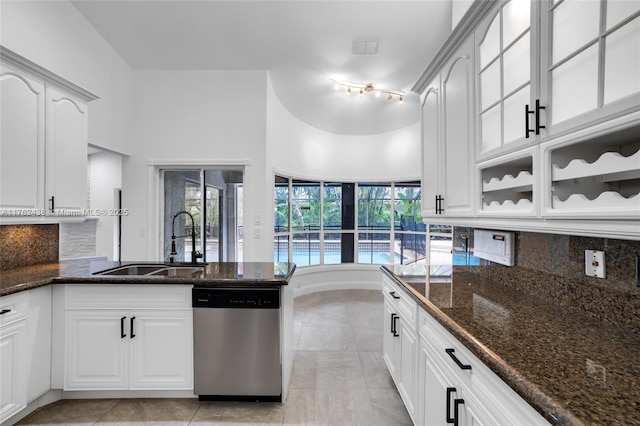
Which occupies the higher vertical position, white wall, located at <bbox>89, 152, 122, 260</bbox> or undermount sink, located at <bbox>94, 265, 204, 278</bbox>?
white wall, located at <bbox>89, 152, 122, 260</bbox>

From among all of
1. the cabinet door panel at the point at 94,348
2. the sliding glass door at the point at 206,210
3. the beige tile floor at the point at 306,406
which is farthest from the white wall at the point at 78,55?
the beige tile floor at the point at 306,406

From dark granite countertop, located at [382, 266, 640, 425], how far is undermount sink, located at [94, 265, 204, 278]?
5.54 ft

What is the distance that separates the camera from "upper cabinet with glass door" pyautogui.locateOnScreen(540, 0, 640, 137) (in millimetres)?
865

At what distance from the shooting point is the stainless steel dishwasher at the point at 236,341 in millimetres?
2086

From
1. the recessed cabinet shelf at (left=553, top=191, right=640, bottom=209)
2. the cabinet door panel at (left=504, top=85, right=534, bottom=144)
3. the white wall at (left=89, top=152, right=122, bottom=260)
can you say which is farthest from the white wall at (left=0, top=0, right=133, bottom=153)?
the recessed cabinet shelf at (left=553, top=191, right=640, bottom=209)

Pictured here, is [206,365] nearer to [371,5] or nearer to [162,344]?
[162,344]

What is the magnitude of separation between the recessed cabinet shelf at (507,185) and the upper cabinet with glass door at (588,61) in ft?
0.79

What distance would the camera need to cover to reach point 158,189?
4105 mm

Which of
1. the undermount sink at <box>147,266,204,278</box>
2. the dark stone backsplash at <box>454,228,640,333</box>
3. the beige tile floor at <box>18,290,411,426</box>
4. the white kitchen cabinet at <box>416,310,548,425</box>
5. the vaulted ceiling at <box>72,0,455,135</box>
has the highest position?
the vaulted ceiling at <box>72,0,455,135</box>

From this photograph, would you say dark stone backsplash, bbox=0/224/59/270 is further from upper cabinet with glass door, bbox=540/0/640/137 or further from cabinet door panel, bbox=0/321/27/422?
upper cabinet with glass door, bbox=540/0/640/137

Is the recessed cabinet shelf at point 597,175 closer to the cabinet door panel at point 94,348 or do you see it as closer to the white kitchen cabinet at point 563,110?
the white kitchen cabinet at point 563,110

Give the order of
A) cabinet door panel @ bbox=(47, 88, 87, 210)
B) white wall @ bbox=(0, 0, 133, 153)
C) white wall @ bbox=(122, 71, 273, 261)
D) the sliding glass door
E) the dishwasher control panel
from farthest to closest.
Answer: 1. the sliding glass door
2. white wall @ bbox=(122, 71, 273, 261)
3. white wall @ bbox=(0, 0, 133, 153)
4. cabinet door panel @ bbox=(47, 88, 87, 210)
5. the dishwasher control panel

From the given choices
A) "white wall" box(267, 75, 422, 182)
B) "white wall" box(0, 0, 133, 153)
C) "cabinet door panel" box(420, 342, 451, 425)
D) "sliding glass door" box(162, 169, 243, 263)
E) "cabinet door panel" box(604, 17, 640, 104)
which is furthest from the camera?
"white wall" box(267, 75, 422, 182)

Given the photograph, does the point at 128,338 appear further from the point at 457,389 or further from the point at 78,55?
the point at 78,55
